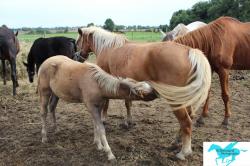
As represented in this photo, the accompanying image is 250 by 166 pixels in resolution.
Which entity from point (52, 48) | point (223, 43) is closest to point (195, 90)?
point (223, 43)

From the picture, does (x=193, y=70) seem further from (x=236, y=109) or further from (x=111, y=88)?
(x=236, y=109)

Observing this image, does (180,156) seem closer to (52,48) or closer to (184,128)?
(184,128)

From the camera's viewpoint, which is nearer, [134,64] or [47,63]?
[134,64]

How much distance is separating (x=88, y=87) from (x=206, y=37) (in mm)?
2367

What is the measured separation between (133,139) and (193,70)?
1.64m

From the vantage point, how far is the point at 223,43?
570 centimetres

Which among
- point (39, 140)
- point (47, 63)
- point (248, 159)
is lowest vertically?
point (39, 140)

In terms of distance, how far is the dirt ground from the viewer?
448cm

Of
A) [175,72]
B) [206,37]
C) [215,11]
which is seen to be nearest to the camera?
[175,72]

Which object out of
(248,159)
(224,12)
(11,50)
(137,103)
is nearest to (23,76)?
(11,50)

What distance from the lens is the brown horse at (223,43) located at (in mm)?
5605

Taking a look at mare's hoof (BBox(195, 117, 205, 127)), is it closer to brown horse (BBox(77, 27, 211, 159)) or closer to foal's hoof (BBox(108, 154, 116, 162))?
brown horse (BBox(77, 27, 211, 159))

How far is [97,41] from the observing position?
5.96m

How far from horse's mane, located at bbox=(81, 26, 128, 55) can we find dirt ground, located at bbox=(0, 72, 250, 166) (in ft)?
4.65
